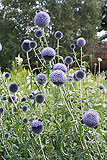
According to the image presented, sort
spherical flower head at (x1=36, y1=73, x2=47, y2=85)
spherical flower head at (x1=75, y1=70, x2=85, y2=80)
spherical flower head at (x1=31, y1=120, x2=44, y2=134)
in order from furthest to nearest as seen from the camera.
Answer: spherical flower head at (x1=75, y1=70, x2=85, y2=80) → spherical flower head at (x1=36, y1=73, x2=47, y2=85) → spherical flower head at (x1=31, y1=120, x2=44, y2=134)

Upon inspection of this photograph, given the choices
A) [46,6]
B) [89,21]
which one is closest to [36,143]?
Result: [46,6]

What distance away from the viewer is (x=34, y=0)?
20188 mm

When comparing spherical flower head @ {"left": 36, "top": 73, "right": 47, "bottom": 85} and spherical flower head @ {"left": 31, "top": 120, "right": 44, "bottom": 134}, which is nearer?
spherical flower head @ {"left": 31, "top": 120, "right": 44, "bottom": 134}

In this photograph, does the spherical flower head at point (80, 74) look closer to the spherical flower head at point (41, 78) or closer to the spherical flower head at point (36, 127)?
the spherical flower head at point (41, 78)

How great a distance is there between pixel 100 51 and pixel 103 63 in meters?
0.76

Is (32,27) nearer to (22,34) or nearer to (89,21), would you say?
(22,34)

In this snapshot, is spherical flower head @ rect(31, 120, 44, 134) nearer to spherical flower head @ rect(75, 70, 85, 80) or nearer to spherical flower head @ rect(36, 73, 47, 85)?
spherical flower head @ rect(36, 73, 47, 85)

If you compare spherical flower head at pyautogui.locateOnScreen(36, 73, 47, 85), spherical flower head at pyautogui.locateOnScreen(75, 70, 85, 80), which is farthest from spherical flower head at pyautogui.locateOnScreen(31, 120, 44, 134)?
spherical flower head at pyautogui.locateOnScreen(75, 70, 85, 80)

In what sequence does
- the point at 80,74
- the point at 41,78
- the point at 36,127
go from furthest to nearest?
the point at 80,74, the point at 41,78, the point at 36,127

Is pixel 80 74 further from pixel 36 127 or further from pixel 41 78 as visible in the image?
pixel 36 127

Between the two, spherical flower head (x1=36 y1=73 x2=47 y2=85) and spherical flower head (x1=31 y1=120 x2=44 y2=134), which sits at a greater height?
spherical flower head (x1=36 y1=73 x2=47 y2=85)

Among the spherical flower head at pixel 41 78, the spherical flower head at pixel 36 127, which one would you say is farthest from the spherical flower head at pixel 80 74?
the spherical flower head at pixel 36 127

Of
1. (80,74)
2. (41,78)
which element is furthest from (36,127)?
(80,74)

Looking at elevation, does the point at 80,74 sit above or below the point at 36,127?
above
